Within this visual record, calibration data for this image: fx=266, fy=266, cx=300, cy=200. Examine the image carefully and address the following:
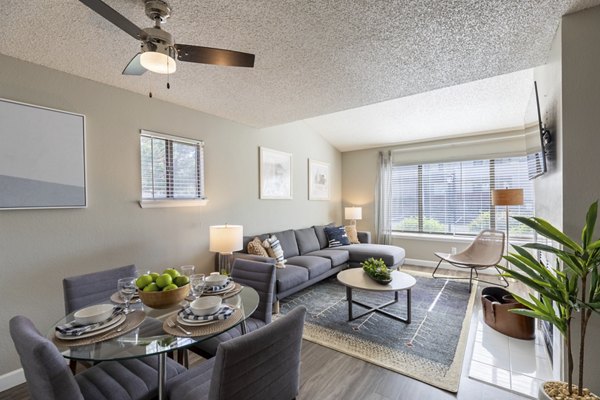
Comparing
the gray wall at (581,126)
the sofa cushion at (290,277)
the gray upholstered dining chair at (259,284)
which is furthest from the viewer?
the sofa cushion at (290,277)

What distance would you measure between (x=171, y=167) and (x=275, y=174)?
5.82 ft

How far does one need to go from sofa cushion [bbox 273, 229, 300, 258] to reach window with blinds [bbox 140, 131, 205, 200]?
1.41 meters

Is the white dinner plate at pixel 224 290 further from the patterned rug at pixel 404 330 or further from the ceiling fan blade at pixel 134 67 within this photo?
the ceiling fan blade at pixel 134 67

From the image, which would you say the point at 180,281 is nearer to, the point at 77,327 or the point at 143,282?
the point at 143,282

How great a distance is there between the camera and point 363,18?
1628mm

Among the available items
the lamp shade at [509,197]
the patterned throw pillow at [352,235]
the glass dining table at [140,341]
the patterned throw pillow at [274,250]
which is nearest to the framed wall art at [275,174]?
the patterned throw pillow at [274,250]

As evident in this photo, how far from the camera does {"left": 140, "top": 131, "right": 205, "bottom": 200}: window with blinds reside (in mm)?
2740

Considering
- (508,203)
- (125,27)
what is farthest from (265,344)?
(508,203)

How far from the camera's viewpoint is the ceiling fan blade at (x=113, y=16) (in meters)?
1.13

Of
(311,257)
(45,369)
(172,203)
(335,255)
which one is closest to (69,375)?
(45,369)

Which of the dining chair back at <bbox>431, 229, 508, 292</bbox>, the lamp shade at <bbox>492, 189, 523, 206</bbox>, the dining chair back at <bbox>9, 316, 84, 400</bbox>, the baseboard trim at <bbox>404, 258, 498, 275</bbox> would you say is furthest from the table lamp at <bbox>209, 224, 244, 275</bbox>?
the baseboard trim at <bbox>404, 258, 498, 275</bbox>

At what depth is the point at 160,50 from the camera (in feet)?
4.55

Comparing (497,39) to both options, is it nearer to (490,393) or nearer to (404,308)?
(490,393)

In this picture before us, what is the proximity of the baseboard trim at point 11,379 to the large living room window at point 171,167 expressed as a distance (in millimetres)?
1581
